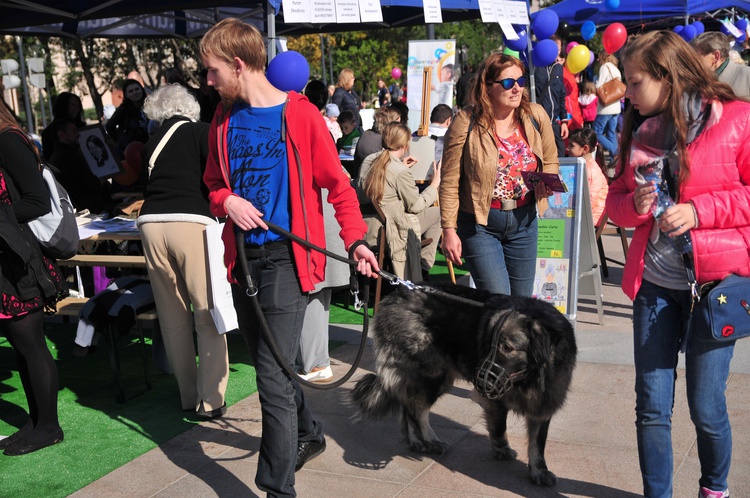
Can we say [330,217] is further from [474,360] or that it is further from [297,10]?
[474,360]

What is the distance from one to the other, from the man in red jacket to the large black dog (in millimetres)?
747

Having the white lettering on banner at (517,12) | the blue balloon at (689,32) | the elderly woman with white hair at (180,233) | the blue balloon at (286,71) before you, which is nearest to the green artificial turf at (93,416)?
the elderly woman with white hair at (180,233)

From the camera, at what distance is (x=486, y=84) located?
4.61 m

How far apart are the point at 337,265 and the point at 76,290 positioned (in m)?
3.76

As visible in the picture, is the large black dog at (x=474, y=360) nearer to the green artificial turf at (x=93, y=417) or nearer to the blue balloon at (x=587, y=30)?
the green artificial turf at (x=93, y=417)

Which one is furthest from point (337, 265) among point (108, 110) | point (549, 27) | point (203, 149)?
point (108, 110)

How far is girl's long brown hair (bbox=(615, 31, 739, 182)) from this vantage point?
9.82ft

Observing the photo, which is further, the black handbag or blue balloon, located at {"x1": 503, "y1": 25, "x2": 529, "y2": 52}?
blue balloon, located at {"x1": 503, "y1": 25, "x2": 529, "y2": 52}

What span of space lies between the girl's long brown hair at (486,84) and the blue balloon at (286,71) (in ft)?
6.60

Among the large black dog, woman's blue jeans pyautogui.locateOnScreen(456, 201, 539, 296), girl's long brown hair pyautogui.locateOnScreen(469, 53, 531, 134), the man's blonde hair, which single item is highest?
the man's blonde hair

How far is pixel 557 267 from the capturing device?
6320mm

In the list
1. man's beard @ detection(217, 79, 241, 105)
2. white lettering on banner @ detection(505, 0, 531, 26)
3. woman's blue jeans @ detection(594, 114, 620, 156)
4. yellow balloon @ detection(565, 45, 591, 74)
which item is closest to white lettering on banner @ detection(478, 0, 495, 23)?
white lettering on banner @ detection(505, 0, 531, 26)

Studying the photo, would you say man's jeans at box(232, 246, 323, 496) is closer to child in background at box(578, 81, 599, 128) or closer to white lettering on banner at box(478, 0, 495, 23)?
white lettering on banner at box(478, 0, 495, 23)

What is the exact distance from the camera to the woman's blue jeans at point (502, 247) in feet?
15.3
